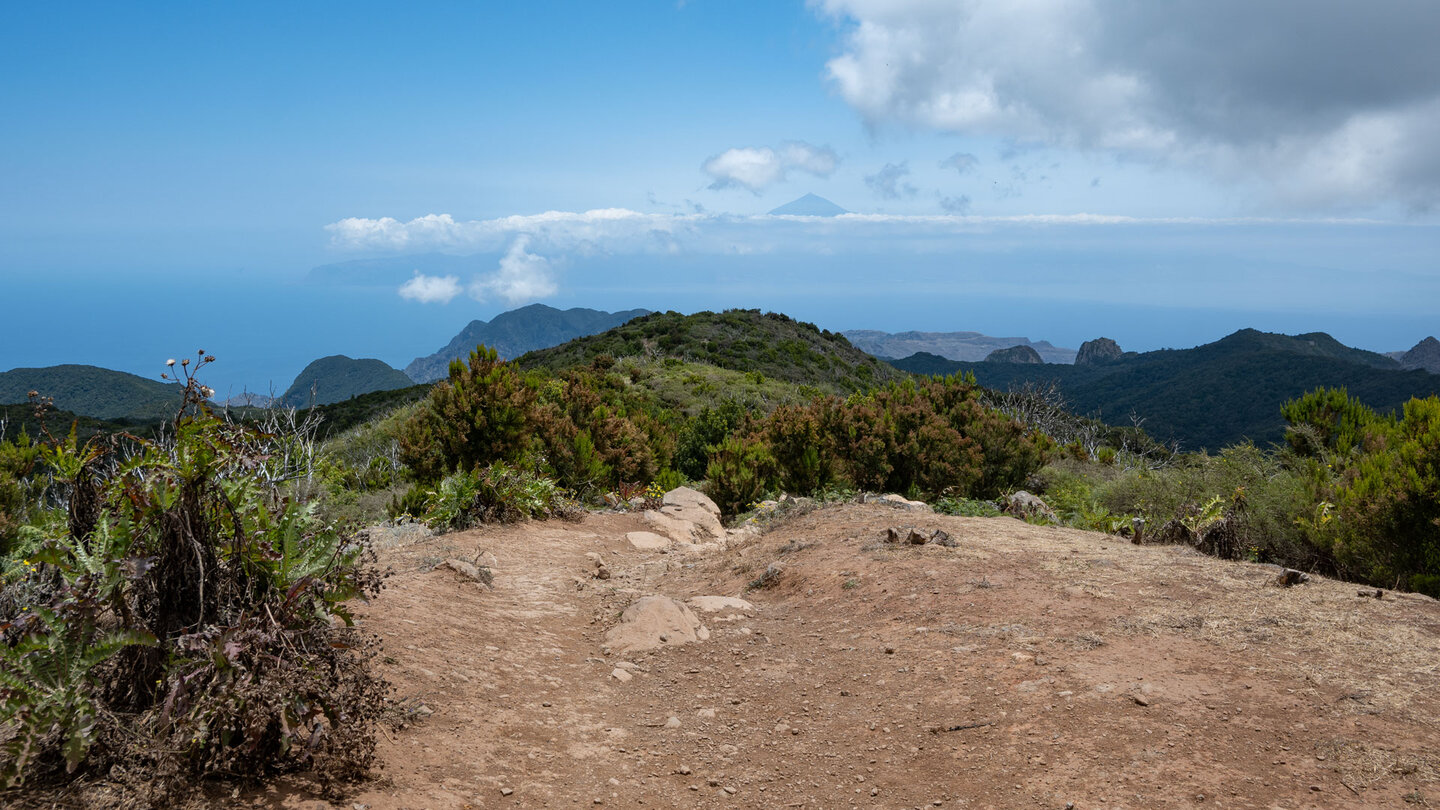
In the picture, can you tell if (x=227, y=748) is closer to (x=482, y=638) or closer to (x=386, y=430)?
(x=482, y=638)

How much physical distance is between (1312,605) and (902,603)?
103 inches

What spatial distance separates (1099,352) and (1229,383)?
2991 centimetres

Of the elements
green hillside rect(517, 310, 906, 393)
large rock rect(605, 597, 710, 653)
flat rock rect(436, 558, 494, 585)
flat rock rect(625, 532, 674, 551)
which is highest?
green hillside rect(517, 310, 906, 393)

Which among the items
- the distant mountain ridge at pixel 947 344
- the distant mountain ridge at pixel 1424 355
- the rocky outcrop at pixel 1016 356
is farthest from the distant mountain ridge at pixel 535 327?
the distant mountain ridge at pixel 1424 355

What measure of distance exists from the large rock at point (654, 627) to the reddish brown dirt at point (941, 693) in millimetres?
135

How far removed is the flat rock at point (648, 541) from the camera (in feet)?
30.3

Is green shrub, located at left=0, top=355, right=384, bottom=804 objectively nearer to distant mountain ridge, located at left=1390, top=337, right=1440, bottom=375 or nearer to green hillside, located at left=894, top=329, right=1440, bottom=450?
green hillside, located at left=894, top=329, right=1440, bottom=450

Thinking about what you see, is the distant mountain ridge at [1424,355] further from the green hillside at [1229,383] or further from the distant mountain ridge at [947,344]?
the distant mountain ridge at [947,344]

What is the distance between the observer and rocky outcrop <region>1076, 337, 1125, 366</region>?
8024cm

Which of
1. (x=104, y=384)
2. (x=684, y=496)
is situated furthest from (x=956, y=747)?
(x=104, y=384)

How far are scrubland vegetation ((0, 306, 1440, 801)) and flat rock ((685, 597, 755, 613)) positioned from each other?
104 inches

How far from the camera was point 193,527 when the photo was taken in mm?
3094

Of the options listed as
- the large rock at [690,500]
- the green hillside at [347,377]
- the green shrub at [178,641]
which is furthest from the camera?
the green hillside at [347,377]

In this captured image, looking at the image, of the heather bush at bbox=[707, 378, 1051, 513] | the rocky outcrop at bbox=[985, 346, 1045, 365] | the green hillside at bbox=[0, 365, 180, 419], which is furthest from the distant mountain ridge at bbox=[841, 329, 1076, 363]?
the heather bush at bbox=[707, 378, 1051, 513]
